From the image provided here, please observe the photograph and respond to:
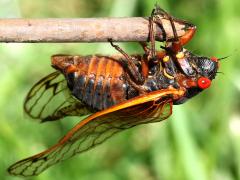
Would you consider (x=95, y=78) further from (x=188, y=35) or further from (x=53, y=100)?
(x=188, y=35)

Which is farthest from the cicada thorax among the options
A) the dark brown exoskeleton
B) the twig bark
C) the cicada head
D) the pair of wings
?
the twig bark

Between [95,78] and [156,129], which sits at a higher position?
[95,78]

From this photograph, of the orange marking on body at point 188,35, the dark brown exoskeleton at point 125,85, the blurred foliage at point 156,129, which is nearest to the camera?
the orange marking on body at point 188,35

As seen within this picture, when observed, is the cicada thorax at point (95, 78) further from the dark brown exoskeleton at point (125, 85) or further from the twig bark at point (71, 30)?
the twig bark at point (71, 30)

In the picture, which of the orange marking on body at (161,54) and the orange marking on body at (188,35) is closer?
the orange marking on body at (188,35)

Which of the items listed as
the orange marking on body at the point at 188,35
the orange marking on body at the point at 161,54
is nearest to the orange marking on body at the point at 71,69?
the orange marking on body at the point at 161,54

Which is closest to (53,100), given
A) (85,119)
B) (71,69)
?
(71,69)

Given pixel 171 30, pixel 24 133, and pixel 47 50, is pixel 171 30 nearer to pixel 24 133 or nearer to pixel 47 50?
pixel 24 133
